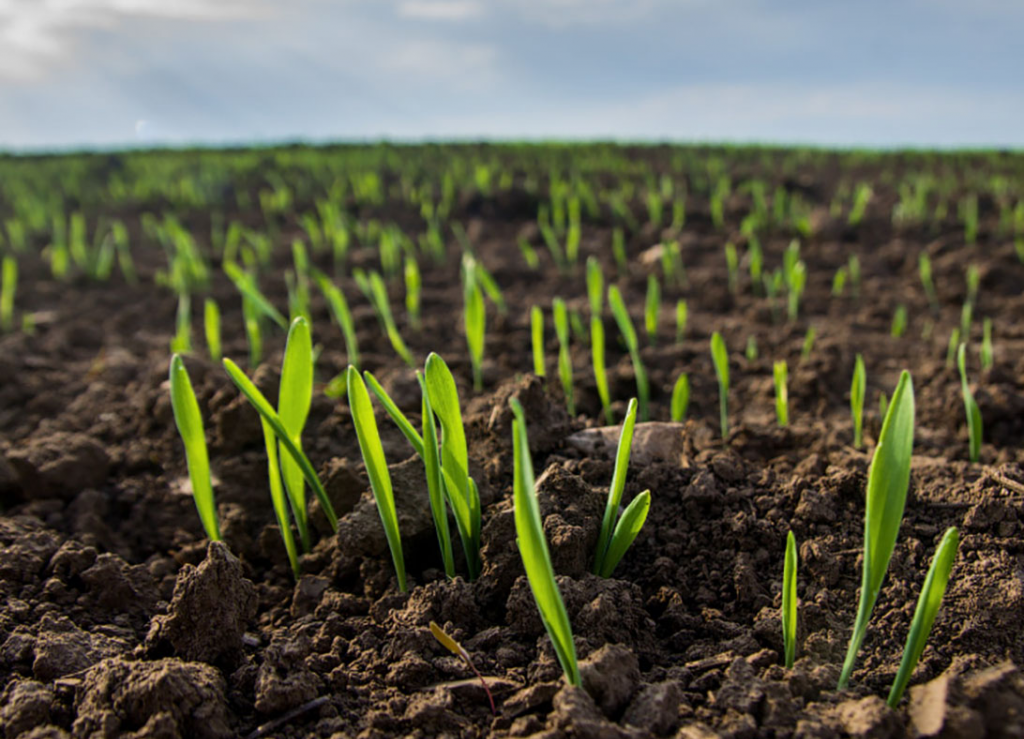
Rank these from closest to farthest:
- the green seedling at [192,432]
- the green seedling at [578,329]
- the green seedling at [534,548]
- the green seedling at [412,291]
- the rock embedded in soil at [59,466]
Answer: the green seedling at [534,548], the green seedling at [192,432], the rock embedded in soil at [59,466], the green seedling at [578,329], the green seedling at [412,291]

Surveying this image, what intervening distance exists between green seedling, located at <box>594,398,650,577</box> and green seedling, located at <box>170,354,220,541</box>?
0.62 metres

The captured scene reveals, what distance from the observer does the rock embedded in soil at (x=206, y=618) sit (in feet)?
3.57

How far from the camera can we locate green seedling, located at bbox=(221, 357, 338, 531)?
112 cm

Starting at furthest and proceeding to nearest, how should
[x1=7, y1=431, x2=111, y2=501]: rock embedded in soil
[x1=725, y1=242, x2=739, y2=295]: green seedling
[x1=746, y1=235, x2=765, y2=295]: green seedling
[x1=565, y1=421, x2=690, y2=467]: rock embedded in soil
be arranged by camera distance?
1. [x1=725, y1=242, x2=739, y2=295]: green seedling
2. [x1=746, y1=235, x2=765, y2=295]: green seedling
3. [x1=7, y1=431, x2=111, y2=501]: rock embedded in soil
4. [x1=565, y1=421, x2=690, y2=467]: rock embedded in soil

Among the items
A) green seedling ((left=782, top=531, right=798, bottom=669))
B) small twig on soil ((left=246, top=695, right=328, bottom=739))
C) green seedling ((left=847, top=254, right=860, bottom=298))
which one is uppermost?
green seedling ((left=847, top=254, right=860, bottom=298))

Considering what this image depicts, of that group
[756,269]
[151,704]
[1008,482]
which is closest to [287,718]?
[151,704]

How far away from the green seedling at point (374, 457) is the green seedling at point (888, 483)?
62cm

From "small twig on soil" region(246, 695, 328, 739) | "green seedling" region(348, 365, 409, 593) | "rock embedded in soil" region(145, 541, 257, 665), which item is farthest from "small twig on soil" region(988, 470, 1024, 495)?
"rock embedded in soil" region(145, 541, 257, 665)

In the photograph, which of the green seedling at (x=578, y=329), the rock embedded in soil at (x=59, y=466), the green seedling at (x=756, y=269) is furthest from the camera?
the green seedling at (x=756, y=269)

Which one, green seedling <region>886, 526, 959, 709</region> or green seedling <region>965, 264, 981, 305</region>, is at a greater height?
green seedling <region>965, 264, 981, 305</region>

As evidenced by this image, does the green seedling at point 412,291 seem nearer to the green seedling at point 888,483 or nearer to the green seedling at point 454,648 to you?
the green seedling at point 454,648

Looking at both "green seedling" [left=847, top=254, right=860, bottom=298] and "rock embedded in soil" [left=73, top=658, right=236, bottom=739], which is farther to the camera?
"green seedling" [left=847, top=254, right=860, bottom=298]

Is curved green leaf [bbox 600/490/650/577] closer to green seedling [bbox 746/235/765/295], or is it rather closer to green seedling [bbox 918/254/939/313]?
green seedling [bbox 746/235/765/295]

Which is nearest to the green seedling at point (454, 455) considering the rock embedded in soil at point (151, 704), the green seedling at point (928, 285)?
the rock embedded in soil at point (151, 704)
